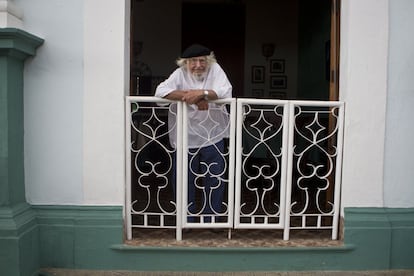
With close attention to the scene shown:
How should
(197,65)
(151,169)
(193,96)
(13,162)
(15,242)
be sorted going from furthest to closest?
(151,169), (197,65), (193,96), (13,162), (15,242)

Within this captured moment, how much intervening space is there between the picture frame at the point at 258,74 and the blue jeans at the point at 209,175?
4.24 meters

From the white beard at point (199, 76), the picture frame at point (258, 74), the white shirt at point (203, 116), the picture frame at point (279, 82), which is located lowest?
the white shirt at point (203, 116)

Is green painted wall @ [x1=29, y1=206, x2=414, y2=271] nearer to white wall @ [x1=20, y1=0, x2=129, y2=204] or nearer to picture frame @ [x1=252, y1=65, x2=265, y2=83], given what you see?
white wall @ [x1=20, y1=0, x2=129, y2=204]

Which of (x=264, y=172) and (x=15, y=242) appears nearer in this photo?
(x=15, y=242)

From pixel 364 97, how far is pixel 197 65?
1.33 metres

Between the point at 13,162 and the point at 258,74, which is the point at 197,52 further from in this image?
the point at 258,74

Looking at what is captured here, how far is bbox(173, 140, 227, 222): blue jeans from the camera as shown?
3.70 m

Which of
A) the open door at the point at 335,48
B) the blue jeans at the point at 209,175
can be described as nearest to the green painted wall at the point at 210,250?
the blue jeans at the point at 209,175

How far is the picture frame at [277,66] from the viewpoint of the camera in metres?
7.79

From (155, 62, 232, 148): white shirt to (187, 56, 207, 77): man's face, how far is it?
45 mm

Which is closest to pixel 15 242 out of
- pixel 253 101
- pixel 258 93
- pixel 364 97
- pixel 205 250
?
pixel 205 250

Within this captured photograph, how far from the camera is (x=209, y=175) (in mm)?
3740

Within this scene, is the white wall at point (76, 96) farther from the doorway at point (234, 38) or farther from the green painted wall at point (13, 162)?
the doorway at point (234, 38)

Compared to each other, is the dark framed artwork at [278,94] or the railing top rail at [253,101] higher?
the dark framed artwork at [278,94]
